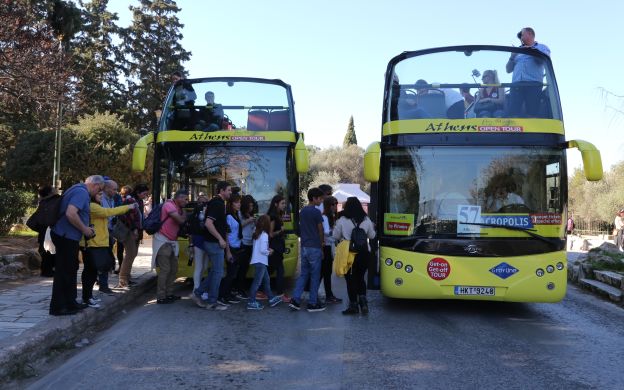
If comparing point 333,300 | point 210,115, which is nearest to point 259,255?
point 333,300

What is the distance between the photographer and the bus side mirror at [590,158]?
7199 millimetres

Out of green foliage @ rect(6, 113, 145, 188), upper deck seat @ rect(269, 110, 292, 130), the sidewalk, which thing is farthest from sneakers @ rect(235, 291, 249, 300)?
green foliage @ rect(6, 113, 145, 188)

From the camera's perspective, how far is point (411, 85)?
315 inches

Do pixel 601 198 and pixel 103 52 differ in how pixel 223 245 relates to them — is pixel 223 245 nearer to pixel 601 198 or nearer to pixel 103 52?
pixel 103 52

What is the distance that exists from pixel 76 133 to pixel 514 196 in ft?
75.1

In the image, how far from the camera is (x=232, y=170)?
9.42 m

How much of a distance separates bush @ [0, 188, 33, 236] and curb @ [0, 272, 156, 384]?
758 cm

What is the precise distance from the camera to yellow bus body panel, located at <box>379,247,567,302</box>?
7.20m

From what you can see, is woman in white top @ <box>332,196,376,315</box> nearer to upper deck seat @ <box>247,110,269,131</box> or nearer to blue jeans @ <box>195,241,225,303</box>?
blue jeans @ <box>195,241,225,303</box>

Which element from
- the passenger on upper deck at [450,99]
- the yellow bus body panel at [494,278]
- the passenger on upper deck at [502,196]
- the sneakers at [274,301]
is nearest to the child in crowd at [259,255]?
the sneakers at [274,301]

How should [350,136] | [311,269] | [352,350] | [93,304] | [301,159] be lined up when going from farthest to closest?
[350,136]
[301,159]
[311,269]
[93,304]
[352,350]

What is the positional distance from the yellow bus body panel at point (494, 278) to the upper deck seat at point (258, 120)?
3802 millimetres

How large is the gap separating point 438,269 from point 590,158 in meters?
2.48

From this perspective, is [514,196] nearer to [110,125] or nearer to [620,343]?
[620,343]
